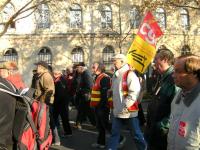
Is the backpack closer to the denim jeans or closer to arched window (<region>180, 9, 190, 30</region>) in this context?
the denim jeans

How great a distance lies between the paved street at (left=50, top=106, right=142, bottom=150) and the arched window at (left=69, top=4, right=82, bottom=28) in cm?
2615

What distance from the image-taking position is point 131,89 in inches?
301

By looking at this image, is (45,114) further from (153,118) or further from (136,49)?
(136,49)

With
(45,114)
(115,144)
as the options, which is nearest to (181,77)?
(45,114)

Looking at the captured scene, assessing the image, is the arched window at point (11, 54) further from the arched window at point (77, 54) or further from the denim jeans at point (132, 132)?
the denim jeans at point (132, 132)

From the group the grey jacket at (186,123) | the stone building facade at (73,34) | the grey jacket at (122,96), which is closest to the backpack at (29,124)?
the grey jacket at (186,123)

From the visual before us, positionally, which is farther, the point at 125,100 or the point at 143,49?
the point at 143,49

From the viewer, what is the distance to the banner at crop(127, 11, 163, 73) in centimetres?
887

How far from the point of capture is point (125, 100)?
768 centimetres

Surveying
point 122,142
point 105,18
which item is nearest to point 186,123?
point 122,142

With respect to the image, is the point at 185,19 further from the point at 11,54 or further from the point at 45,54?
the point at 11,54

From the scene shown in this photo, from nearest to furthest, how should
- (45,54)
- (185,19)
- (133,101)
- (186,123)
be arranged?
(186,123), (133,101), (45,54), (185,19)

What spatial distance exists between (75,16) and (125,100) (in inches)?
1229

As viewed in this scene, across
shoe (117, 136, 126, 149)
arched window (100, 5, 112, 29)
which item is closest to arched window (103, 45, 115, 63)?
arched window (100, 5, 112, 29)
